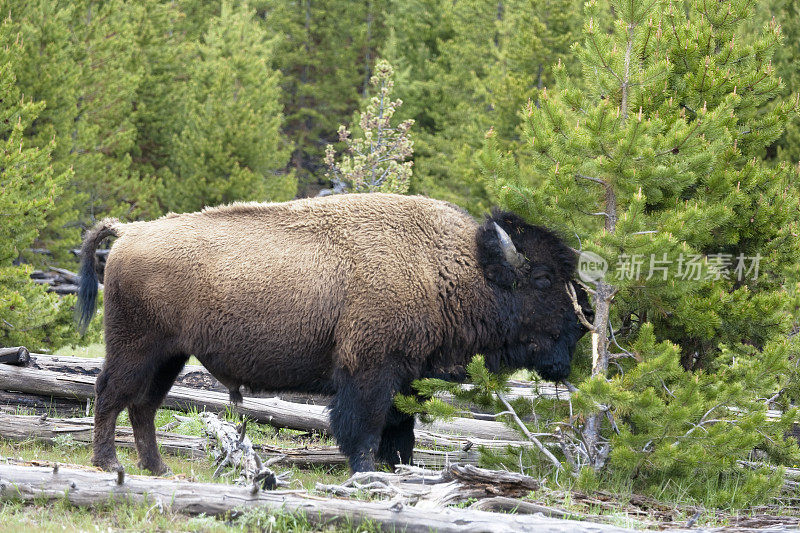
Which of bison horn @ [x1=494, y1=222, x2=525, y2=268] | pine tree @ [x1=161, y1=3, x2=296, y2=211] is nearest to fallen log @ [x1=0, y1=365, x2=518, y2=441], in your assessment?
bison horn @ [x1=494, y1=222, x2=525, y2=268]

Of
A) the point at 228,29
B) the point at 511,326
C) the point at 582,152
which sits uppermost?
the point at 228,29

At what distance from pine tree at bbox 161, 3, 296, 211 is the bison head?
18517mm

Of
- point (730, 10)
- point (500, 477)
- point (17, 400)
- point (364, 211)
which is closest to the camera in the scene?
point (500, 477)

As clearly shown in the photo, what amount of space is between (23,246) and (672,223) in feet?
31.0

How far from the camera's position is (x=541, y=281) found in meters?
7.06

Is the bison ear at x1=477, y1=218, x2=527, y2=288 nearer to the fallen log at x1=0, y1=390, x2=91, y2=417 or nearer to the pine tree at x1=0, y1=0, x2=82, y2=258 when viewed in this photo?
the fallen log at x1=0, y1=390, x2=91, y2=417

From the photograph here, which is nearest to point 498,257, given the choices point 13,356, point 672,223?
point 672,223

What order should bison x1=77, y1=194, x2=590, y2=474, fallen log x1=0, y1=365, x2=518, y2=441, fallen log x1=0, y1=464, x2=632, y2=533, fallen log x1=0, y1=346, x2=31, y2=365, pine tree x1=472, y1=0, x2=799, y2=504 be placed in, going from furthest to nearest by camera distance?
1. fallen log x1=0, y1=346, x2=31, y2=365
2. fallen log x1=0, y1=365, x2=518, y2=441
3. bison x1=77, y1=194, x2=590, y2=474
4. pine tree x1=472, y1=0, x2=799, y2=504
5. fallen log x1=0, y1=464, x2=632, y2=533

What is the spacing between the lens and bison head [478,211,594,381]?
7016 millimetres

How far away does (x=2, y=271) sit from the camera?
35.2 ft

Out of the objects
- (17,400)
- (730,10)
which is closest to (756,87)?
(730,10)

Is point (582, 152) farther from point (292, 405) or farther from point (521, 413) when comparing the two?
point (292, 405)

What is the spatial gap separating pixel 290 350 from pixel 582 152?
9.85 ft

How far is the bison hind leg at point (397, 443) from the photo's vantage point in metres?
7.17
